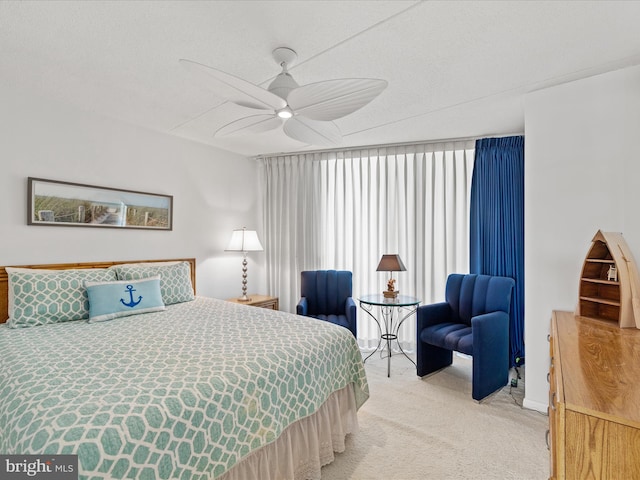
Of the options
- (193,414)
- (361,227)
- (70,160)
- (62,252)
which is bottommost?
(193,414)

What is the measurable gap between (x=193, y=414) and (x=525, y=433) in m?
2.28

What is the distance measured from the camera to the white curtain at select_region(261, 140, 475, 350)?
154 inches

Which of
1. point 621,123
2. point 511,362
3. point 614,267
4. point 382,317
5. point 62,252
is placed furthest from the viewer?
point 382,317

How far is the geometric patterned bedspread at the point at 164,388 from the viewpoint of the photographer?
1.13 metres

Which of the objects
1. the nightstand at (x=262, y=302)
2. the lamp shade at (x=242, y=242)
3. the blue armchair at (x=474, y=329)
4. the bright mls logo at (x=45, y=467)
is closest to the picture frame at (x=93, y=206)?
the lamp shade at (x=242, y=242)

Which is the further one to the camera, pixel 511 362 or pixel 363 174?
pixel 363 174

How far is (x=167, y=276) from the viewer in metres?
3.15

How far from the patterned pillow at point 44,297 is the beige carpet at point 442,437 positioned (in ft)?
7.00

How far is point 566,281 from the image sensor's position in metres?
2.44

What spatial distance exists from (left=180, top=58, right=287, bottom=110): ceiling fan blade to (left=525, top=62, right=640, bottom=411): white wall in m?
2.02

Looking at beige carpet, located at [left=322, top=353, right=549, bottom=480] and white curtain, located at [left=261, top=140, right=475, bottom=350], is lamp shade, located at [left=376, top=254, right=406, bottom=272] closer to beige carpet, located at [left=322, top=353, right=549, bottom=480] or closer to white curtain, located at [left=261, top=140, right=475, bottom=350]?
white curtain, located at [left=261, top=140, right=475, bottom=350]

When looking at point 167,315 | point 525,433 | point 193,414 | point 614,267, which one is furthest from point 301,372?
point 614,267

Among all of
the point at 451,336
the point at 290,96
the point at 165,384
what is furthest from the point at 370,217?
the point at 165,384

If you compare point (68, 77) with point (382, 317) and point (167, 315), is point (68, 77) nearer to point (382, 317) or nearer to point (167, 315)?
point (167, 315)
